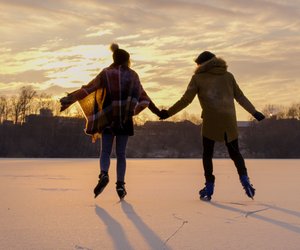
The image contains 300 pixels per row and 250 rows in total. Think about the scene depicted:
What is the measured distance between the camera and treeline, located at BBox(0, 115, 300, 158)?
57.4m

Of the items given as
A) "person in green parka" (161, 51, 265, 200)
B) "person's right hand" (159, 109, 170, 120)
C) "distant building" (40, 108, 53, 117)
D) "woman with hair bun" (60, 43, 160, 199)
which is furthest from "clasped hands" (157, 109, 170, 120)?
"distant building" (40, 108, 53, 117)

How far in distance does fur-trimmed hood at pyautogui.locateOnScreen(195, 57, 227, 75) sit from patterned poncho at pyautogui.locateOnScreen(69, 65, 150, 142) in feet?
2.31

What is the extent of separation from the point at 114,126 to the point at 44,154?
51669mm

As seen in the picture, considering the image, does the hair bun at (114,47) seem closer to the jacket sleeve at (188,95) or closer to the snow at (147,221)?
the jacket sleeve at (188,95)

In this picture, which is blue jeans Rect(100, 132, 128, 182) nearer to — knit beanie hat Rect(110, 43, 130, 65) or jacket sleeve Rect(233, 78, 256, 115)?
knit beanie hat Rect(110, 43, 130, 65)

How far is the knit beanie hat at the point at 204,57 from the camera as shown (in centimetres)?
541

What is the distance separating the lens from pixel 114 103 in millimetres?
5152

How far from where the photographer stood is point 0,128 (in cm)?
5928

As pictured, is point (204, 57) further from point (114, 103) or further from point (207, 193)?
point (207, 193)

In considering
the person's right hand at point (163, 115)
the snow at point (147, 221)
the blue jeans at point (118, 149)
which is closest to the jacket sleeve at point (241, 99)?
the person's right hand at point (163, 115)

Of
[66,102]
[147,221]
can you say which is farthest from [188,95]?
[147,221]

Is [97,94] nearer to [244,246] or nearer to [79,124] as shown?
[244,246]

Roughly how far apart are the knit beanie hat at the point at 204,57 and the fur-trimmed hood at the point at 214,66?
0.07 meters

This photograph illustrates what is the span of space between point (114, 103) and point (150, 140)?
5842 cm
